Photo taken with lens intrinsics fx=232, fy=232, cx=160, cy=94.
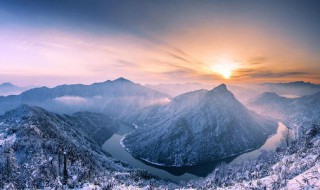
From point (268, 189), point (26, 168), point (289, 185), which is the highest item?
point (289, 185)

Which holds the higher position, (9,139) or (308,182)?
(308,182)

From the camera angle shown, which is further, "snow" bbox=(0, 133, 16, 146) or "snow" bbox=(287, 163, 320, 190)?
"snow" bbox=(0, 133, 16, 146)

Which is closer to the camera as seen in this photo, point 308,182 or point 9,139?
point 308,182

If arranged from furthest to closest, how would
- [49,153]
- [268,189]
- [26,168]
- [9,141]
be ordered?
1. [9,141]
2. [49,153]
3. [26,168]
4. [268,189]

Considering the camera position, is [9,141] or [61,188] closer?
[61,188]

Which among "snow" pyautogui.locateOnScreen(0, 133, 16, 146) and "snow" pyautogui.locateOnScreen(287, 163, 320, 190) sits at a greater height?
"snow" pyautogui.locateOnScreen(287, 163, 320, 190)

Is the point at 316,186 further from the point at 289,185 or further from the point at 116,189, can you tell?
the point at 116,189

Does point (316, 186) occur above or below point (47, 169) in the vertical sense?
above

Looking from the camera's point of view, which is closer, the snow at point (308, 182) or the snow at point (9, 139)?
the snow at point (308, 182)

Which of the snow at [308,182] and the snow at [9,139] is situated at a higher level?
the snow at [308,182]

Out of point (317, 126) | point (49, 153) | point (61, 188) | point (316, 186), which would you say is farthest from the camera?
point (317, 126)

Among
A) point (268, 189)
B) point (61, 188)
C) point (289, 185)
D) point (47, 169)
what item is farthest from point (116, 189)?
point (47, 169)
